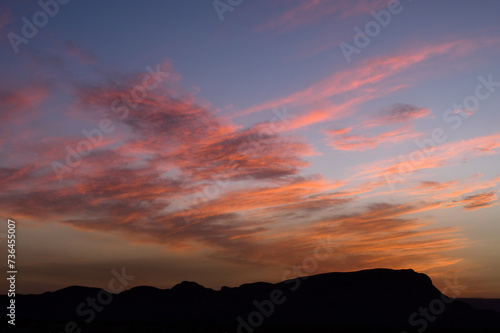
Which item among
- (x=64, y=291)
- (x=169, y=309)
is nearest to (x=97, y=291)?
(x=64, y=291)

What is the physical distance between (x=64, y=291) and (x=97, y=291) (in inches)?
359

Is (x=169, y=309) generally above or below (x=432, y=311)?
above

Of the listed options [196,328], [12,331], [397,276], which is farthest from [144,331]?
[397,276]

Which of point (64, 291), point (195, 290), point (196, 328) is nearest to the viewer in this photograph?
point (196, 328)

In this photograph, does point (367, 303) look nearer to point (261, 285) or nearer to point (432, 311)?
point (432, 311)

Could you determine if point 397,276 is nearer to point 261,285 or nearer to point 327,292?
point 327,292

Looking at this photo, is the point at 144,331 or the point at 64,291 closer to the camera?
the point at 144,331

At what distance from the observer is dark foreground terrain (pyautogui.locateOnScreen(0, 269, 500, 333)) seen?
97.1 meters

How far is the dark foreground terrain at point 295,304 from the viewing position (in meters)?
97.1

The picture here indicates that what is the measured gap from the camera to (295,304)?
10831cm

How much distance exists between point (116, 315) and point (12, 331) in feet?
187

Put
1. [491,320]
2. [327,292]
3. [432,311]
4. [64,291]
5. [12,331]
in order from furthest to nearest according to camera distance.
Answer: [64,291] < [327,292] < [432,311] < [491,320] < [12,331]

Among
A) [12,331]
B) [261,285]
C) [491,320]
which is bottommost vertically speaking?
[491,320]

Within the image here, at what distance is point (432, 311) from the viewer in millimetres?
101375
